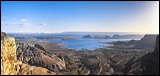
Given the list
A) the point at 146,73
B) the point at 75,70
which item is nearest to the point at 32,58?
the point at 75,70

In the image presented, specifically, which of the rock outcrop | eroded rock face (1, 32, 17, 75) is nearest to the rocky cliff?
eroded rock face (1, 32, 17, 75)

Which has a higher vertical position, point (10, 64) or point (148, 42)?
point (148, 42)

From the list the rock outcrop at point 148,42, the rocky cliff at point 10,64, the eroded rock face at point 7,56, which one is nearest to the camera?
the eroded rock face at point 7,56

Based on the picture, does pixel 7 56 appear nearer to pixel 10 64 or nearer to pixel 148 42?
pixel 10 64

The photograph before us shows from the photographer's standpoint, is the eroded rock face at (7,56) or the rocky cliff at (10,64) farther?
the rocky cliff at (10,64)

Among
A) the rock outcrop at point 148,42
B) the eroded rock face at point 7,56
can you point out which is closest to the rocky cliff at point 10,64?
the eroded rock face at point 7,56

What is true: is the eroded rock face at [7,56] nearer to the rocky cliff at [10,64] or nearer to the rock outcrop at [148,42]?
the rocky cliff at [10,64]

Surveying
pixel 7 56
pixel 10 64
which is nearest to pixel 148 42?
pixel 10 64

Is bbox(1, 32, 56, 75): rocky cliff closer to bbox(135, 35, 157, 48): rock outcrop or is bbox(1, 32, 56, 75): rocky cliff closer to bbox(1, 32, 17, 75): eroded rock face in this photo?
bbox(1, 32, 17, 75): eroded rock face

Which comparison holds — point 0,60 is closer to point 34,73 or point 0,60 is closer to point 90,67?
point 34,73
